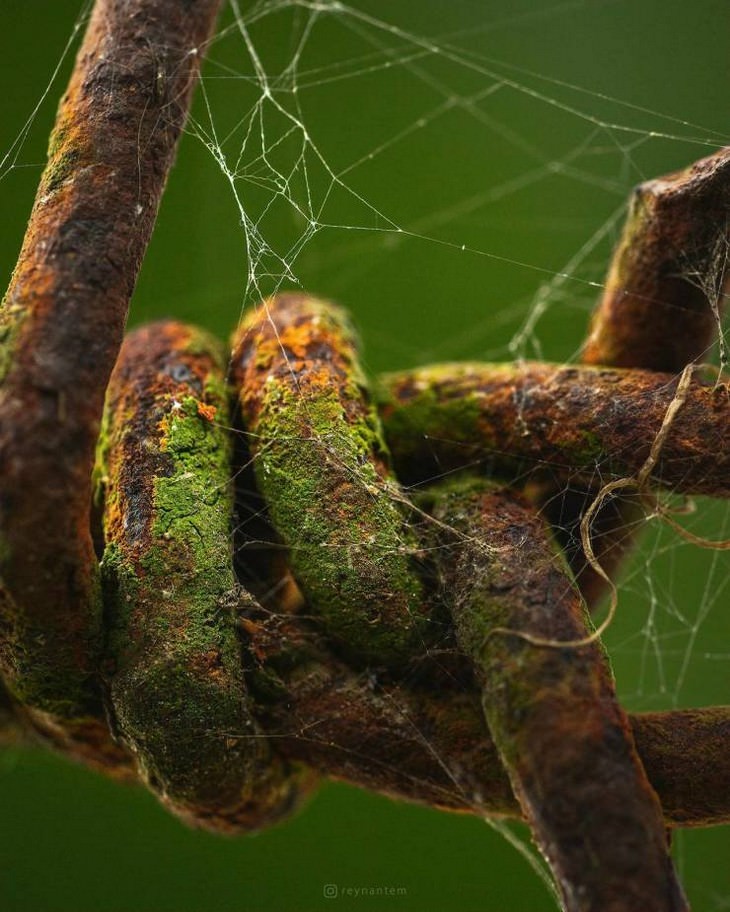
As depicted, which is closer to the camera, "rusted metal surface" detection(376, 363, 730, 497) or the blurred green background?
"rusted metal surface" detection(376, 363, 730, 497)

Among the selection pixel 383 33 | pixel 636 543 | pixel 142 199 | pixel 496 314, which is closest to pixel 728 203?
pixel 636 543

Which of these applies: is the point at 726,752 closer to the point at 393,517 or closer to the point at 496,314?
the point at 393,517

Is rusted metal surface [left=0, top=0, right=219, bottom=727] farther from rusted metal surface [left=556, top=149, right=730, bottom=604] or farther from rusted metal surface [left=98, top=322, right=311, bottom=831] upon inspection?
rusted metal surface [left=556, top=149, right=730, bottom=604]

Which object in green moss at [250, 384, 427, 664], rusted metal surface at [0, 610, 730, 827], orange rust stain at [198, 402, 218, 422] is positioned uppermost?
orange rust stain at [198, 402, 218, 422]

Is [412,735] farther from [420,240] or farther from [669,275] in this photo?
[420,240]

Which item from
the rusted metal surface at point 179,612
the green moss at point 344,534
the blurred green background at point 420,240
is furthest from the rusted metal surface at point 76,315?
the blurred green background at point 420,240

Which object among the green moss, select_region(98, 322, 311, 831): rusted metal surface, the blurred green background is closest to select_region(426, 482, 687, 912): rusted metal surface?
the green moss

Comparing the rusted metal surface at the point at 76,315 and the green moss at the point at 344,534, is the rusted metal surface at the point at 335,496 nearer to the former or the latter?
the green moss at the point at 344,534
